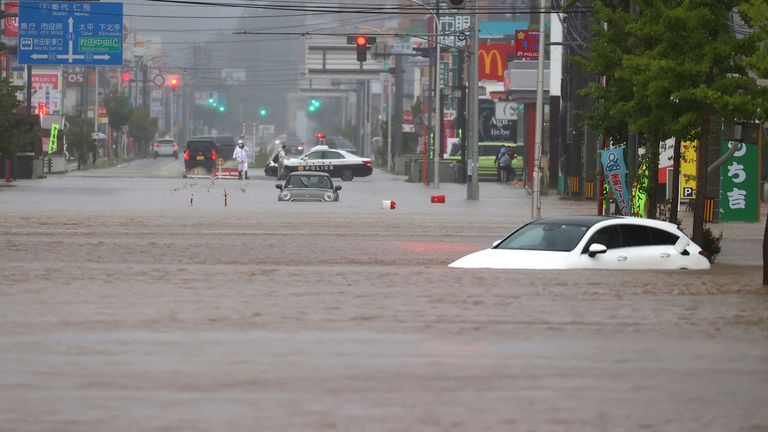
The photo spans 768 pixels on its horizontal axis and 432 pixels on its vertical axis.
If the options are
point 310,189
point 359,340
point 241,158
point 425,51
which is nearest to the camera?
point 359,340

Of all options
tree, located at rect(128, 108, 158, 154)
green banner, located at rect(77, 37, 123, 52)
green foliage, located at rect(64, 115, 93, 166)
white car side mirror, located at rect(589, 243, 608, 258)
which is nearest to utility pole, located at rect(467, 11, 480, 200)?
green banner, located at rect(77, 37, 123, 52)

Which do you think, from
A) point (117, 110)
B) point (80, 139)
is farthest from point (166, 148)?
point (80, 139)

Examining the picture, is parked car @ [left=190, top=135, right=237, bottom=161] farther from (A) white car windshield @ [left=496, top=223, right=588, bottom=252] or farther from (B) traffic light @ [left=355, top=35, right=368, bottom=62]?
(A) white car windshield @ [left=496, top=223, right=588, bottom=252]

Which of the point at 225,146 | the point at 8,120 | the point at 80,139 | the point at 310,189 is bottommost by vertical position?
the point at 310,189

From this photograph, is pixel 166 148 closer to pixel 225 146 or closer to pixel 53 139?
pixel 225 146

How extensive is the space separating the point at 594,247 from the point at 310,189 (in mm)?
29223

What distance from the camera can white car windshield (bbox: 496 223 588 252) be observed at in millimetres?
23812

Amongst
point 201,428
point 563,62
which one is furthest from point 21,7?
point 201,428

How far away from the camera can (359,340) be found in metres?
16.5

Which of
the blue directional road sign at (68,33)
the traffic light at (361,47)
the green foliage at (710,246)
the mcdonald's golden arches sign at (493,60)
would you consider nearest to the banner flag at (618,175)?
the green foliage at (710,246)

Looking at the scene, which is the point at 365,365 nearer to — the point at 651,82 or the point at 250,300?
the point at 250,300

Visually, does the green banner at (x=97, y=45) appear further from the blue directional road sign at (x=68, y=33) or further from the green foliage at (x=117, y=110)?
the green foliage at (x=117, y=110)

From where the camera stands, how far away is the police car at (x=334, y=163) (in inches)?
3014

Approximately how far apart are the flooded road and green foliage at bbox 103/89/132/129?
94431 millimetres
